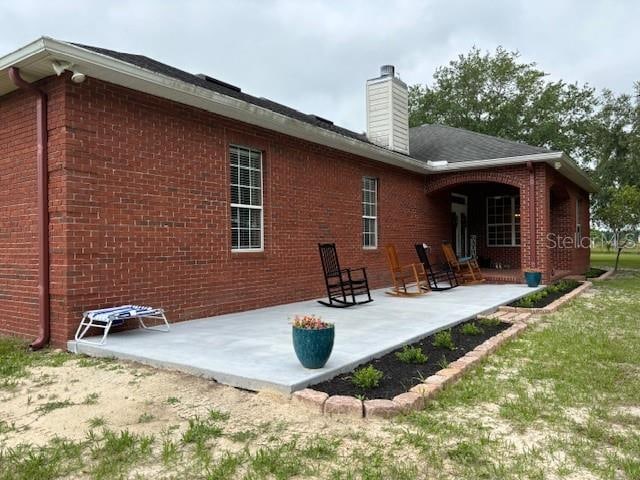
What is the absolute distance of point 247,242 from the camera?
748cm

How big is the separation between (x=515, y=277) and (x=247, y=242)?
7367mm

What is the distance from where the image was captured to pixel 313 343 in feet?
12.2

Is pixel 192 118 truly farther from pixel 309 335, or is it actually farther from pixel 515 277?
pixel 515 277

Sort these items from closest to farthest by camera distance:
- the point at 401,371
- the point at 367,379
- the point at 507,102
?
the point at 367,379, the point at 401,371, the point at 507,102

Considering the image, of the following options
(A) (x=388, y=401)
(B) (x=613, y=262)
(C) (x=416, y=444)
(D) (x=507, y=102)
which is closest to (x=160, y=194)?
(A) (x=388, y=401)

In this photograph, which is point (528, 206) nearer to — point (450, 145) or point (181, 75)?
point (450, 145)

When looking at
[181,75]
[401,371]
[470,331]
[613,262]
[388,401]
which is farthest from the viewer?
[613,262]

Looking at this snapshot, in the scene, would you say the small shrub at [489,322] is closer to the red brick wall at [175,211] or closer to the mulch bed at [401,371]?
the mulch bed at [401,371]

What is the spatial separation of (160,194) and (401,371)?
12.4ft

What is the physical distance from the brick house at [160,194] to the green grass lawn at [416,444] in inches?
73.1

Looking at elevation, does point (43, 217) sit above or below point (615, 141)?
below

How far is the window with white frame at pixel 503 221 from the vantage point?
1514 cm

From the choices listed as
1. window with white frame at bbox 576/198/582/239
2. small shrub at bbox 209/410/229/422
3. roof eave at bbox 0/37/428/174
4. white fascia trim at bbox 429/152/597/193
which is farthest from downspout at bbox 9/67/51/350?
window with white frame at bbox 576/198/582/239

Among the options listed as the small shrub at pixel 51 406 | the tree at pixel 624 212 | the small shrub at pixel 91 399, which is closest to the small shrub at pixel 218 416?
the small shrub at pixel 91 399
